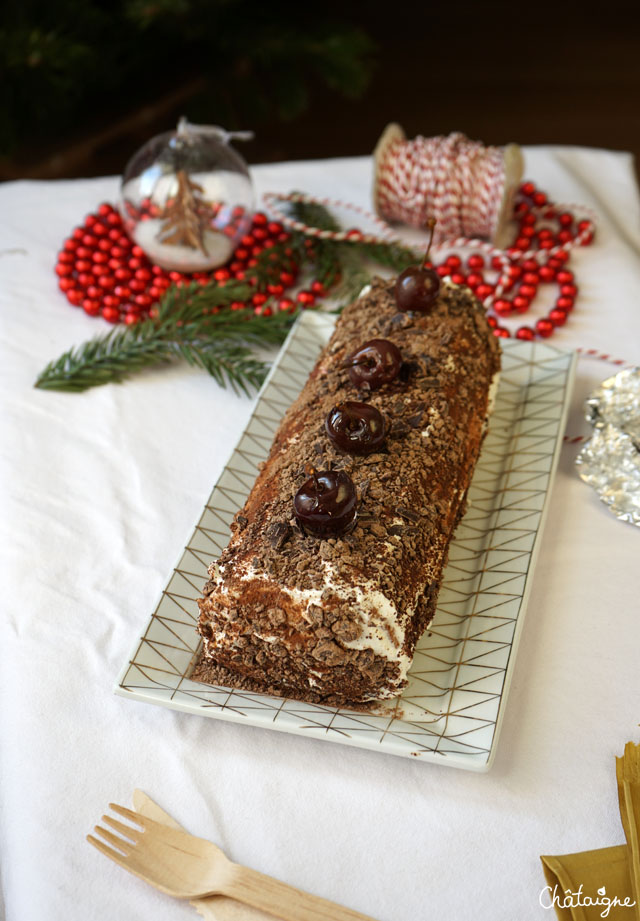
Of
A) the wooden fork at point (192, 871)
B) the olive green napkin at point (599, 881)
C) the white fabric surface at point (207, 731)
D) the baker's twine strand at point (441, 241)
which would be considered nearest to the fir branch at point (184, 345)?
the white fabric surface at point (207, 731)

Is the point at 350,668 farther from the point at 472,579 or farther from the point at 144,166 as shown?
the point at 144,166

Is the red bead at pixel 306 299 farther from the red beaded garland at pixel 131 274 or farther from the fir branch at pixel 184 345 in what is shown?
the fir branch at pixel 184 345

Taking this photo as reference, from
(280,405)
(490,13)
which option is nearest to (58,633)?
(280,405)

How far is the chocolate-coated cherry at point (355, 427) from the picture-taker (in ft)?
4.54

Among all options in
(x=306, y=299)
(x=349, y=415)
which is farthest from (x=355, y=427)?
(x=306, y=299)

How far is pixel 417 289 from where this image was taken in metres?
1.67

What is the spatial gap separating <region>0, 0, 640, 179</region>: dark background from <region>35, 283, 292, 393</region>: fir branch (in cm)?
103

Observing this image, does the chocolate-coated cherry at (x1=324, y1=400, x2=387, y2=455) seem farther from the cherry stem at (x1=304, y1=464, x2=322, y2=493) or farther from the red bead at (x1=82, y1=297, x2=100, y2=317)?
the red bead at (x1=82, y1=297, x2=100, y2=317)

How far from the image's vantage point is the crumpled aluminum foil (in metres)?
1.62

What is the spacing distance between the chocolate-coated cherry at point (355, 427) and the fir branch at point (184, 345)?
53 centimetres

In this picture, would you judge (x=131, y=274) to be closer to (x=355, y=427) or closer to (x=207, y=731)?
(x=355, y=427)

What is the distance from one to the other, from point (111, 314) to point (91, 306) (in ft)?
0.18

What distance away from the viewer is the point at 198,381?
1949 mm

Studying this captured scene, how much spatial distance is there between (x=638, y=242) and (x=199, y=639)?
159cm
